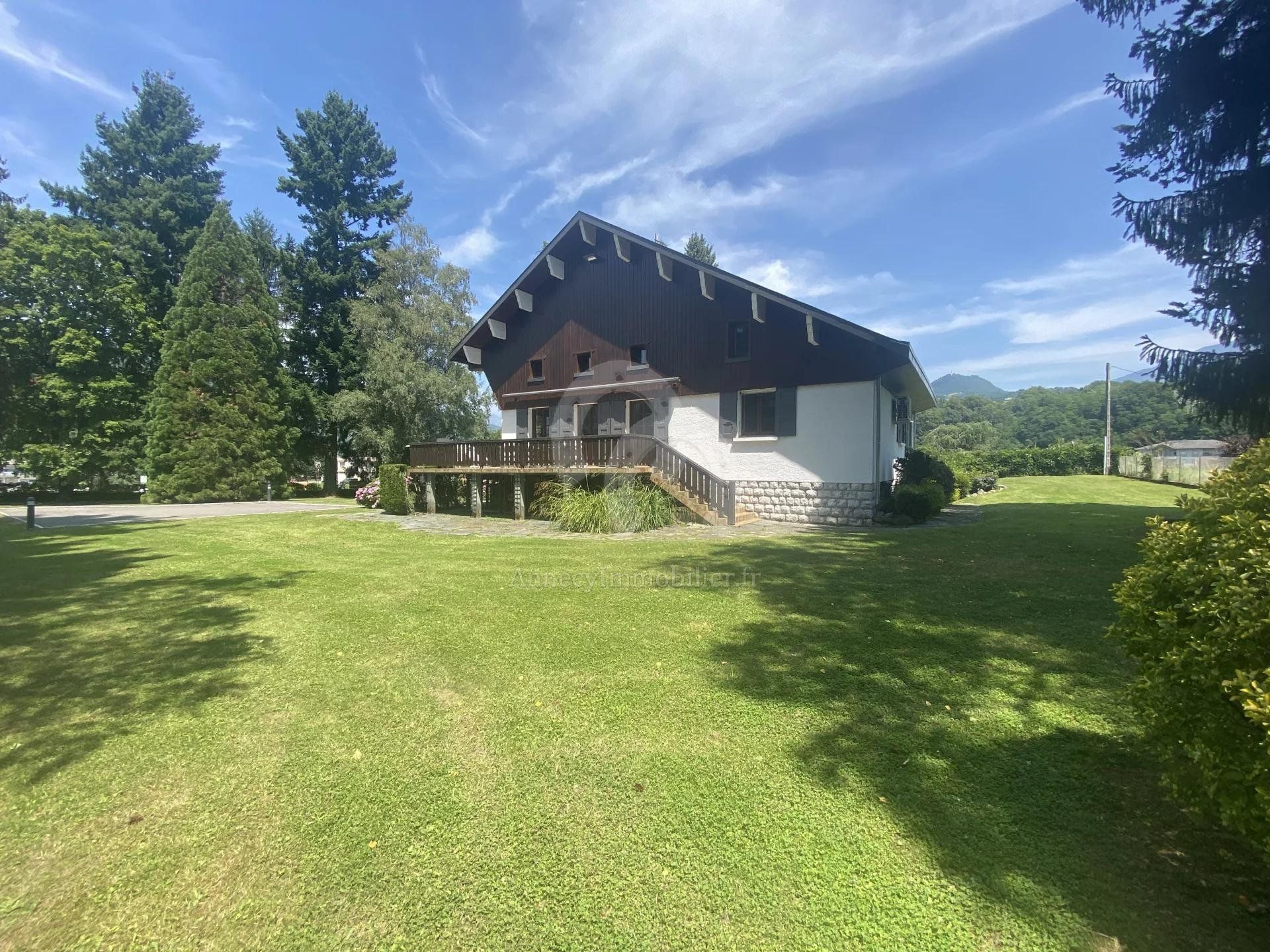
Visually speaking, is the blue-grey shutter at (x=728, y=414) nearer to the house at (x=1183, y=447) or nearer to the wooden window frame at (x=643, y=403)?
the wooden window frame at (x=643, y=403)

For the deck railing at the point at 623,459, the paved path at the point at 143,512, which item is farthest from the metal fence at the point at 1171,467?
the paved path at the point at 143,512

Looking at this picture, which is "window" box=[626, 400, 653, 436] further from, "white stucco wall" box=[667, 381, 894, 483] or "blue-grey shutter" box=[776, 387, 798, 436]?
"blue-grey shutter" box=[776, 387, 798, 436]

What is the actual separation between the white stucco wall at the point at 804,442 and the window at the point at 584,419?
2.94 metres

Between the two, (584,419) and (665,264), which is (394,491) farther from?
(665,264)

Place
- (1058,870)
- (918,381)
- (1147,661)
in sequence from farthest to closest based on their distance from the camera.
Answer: (918,381) → (1147,661) → (1058,870)

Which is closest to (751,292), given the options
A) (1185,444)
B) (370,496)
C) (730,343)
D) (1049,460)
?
(730,343)

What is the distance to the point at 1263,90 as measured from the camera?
25.7 feet

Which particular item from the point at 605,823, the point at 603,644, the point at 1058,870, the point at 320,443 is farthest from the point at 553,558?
the point at 320,443

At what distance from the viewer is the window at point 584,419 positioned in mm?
17000

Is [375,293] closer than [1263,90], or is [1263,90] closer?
[1263,90]

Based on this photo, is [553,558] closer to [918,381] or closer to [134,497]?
[918,381]

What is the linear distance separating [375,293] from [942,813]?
28.4 m

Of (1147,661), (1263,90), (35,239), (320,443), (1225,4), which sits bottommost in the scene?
(1147,661)

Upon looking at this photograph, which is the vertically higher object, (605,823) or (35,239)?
(35,239)
